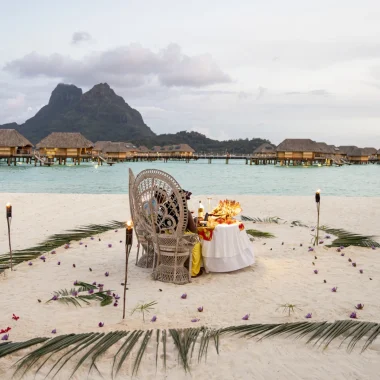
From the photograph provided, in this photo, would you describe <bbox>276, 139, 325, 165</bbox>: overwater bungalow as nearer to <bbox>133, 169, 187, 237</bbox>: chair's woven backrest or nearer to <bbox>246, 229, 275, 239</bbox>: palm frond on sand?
<bbox>246, 229, 275, 239</bbox>: palm frond on sand

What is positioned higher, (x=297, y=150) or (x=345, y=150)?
(x=345, y=150)

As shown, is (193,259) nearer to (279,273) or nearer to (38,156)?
(279,273)

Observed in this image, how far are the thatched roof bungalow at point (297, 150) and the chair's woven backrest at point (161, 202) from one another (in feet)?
Result: 257

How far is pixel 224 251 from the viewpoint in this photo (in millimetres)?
6383

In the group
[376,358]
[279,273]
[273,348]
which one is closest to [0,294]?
[273,348]

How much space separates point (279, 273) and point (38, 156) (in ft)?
235

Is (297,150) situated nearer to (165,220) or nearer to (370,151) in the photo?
(370,151)

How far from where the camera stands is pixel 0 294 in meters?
5.40

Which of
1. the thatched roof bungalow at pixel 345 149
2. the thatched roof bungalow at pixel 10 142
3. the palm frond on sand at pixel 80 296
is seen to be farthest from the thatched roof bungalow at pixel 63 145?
the thatched roof bungalow at pixel 345 149

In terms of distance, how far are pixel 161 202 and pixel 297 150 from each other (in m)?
79.6

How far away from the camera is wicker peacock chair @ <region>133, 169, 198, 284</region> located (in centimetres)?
557

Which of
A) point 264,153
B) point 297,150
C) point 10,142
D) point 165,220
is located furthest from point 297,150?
point 165,220

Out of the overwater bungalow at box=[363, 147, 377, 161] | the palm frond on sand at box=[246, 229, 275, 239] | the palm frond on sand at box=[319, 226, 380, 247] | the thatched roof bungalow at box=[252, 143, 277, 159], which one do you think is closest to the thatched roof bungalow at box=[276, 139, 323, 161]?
the thatched roof bungalow at box=[252, 143, 277, 159]

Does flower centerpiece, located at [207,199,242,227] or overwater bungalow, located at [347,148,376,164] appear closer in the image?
flower centerpiece, located at [207,199,242,227]
